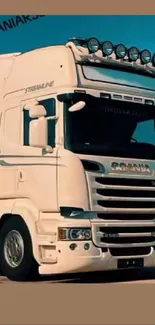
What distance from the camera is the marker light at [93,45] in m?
9.05

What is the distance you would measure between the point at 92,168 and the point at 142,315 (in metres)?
2.48

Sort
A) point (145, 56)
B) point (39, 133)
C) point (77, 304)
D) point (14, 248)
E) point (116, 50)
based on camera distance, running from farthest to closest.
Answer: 1. point (145, 56)
2. point (116, 50)
3. point (14, 248)
4. point (39, 133)
5. point (77, 304)

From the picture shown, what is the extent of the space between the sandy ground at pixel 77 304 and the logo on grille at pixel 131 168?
1.61m

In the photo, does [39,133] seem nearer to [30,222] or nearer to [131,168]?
[30,222]

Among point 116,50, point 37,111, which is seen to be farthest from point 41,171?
point 116,50

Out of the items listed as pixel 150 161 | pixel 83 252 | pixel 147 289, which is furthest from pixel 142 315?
pixel 150 161

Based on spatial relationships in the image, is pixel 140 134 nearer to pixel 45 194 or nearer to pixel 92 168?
pixel 92 168

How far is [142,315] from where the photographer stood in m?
6.87

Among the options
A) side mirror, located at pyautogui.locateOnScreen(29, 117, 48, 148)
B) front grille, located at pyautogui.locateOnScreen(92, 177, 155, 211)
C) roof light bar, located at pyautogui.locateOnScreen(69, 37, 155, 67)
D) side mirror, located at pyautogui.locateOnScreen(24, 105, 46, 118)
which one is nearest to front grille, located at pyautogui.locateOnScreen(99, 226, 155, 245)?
front grille, located at pyautogui.locateOnScreen(92, 177, 155, 211)

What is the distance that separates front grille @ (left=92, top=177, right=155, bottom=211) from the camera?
8.76 metres

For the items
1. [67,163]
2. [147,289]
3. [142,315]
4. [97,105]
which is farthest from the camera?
[97,105]

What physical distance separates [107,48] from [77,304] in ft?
12.6

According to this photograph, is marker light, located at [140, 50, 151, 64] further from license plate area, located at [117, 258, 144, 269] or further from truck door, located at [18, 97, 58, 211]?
license plate area, located at [117, 258, 144, 269]

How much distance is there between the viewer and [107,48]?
9.20 meters
